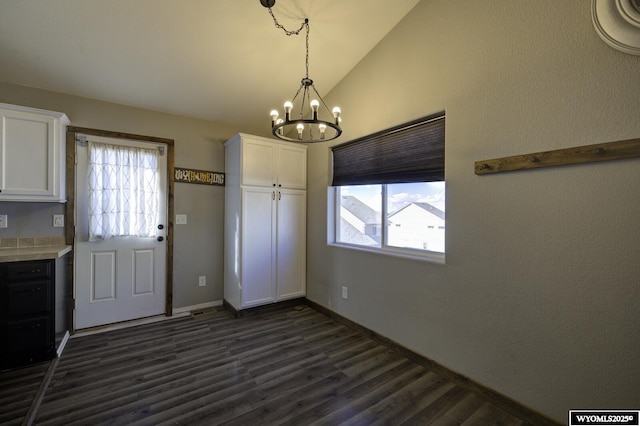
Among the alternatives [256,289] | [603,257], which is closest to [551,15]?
[603,257]

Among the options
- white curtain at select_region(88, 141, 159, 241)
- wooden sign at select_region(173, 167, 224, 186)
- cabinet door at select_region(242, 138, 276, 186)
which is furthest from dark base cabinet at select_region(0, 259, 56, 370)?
cabinet door at select_region(242, 138, 276, 186)

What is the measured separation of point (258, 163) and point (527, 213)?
8.76 ft

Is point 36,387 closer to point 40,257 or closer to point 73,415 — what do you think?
point 73,415

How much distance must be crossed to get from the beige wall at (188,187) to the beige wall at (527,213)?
7.68 feet

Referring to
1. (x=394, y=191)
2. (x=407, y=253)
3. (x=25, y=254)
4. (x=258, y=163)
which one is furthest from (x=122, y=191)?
(x=407, y=253)

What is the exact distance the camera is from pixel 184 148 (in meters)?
3.34

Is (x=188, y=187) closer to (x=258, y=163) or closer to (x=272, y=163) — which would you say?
(x=258, y=163)

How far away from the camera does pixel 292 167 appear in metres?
3.54

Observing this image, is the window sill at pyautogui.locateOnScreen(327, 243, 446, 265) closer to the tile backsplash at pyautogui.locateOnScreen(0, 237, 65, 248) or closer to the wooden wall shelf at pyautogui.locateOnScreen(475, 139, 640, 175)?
the wooden wall shelf at pyautogui.locateOnScreen(475, 139, 640, 175)

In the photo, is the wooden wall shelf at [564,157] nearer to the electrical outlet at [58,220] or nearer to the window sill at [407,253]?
the window sill at [407,253]

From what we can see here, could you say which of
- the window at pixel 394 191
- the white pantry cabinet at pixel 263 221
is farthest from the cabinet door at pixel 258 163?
the window at pixel 394 191

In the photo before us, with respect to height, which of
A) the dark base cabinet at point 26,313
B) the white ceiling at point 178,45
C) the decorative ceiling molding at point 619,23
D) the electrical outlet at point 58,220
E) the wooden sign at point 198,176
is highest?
the white ceiling at point 178,45

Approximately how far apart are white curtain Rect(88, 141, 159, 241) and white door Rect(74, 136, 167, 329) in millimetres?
39

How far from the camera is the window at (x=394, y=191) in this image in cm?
231
